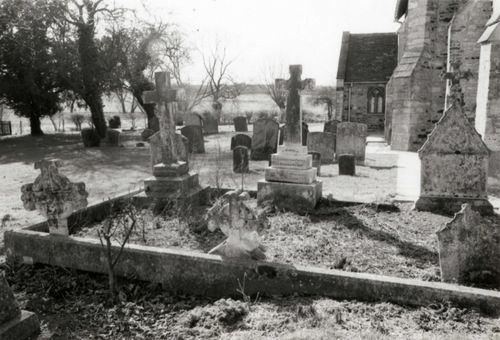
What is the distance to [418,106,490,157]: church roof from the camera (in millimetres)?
6703

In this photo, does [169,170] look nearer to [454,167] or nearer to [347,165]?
[454,167]

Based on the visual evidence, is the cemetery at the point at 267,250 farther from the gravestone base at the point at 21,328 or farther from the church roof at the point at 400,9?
the church roof at the point at 400,9

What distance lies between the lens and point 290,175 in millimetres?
7457

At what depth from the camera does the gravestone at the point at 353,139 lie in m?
13.9

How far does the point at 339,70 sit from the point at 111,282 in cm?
2328

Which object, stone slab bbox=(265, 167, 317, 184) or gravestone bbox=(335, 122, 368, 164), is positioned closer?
stone slab bbox=(265, 167, 317, 184)

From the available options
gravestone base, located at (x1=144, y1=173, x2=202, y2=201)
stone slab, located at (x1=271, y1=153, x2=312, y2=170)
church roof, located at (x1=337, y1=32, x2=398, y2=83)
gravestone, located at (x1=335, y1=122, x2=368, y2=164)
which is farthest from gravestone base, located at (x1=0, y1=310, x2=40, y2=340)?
church roof, located at (x1=337, y1=32, x2=398, y2=83)

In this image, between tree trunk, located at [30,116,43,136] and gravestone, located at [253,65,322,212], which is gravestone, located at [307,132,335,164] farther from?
tree trunk, located at [30,116,43,136]

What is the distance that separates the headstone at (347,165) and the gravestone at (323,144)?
2.23 meters

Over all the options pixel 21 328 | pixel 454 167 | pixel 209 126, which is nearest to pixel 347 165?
pixel 454 167

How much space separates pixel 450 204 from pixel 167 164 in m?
5.21

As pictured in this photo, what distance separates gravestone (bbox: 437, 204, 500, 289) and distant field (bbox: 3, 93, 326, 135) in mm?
32304

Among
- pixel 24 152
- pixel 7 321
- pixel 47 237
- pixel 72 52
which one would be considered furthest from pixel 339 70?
pixel 7 321

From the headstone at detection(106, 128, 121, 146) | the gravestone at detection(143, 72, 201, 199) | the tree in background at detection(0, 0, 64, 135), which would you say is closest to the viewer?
the gravestone at detection(143, 72, 201, 199)
